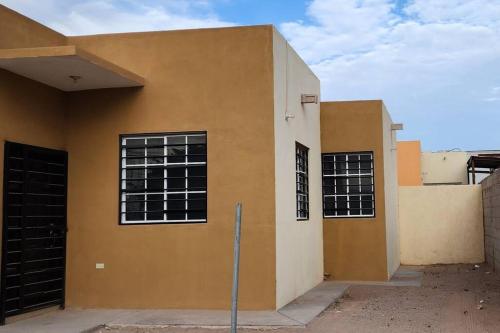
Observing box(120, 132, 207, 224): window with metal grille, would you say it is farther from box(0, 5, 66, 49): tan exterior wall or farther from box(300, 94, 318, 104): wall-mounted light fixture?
box(300, 94, 318, 104): wall-mounted light fixture

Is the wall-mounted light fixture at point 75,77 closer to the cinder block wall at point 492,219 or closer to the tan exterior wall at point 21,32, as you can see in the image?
the tan exterior wall at point 21,32

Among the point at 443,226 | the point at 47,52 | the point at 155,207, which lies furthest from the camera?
the point at 443,226

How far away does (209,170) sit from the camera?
981cm

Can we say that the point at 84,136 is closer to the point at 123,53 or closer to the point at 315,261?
the point at 123,53

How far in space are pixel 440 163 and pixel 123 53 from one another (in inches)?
991

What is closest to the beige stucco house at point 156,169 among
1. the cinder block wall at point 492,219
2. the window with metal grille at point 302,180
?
the window with metal grille at point 302,180

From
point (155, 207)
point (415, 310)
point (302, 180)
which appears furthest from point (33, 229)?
point (415, 310)

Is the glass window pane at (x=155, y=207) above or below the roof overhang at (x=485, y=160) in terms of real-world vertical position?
below

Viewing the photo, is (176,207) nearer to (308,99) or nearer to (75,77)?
(75,77)

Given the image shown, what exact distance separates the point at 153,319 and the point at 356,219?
696 centimetres

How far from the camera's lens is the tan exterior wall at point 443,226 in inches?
771

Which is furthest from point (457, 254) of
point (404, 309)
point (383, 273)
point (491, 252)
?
point (404, 309)

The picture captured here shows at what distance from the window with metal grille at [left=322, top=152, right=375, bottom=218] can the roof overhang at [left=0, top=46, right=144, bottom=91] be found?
247 inches

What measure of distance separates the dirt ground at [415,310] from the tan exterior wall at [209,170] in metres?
1.27
